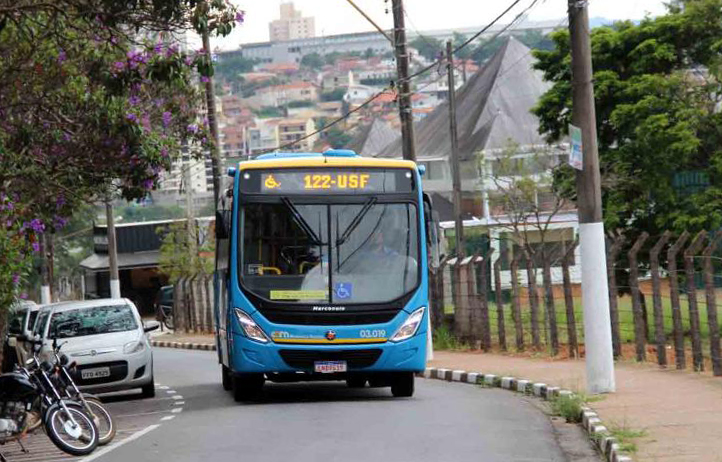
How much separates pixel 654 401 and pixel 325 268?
473cm

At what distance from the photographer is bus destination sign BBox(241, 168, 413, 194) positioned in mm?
19234

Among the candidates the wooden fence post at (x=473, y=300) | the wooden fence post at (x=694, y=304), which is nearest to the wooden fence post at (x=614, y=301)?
the wooden fence post at (x=694, y=304)

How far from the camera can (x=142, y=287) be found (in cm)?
7631

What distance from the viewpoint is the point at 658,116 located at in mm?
32219

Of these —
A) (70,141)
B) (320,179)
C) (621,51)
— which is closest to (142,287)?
(621,51)

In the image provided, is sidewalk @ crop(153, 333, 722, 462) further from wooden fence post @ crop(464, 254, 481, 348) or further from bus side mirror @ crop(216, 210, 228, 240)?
bus side mirror @ crop(216, 210, 228, 240)

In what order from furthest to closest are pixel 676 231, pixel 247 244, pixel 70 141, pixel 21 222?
pixel 676 231 < pixel 21 222 < pixel 70 141 < pixel 247 244

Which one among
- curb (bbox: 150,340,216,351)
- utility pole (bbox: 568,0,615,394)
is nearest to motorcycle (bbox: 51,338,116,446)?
utility pole (bbox: 568,0,615,394)

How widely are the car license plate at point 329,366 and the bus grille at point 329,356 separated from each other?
41 millimetres

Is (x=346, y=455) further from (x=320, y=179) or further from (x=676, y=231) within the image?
(x=676, y=231)

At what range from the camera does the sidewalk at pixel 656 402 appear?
12.4m

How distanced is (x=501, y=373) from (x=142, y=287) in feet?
181

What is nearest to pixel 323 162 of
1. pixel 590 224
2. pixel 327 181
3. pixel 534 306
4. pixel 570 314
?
pixel 327 181

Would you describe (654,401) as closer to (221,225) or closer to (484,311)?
(221,225)
